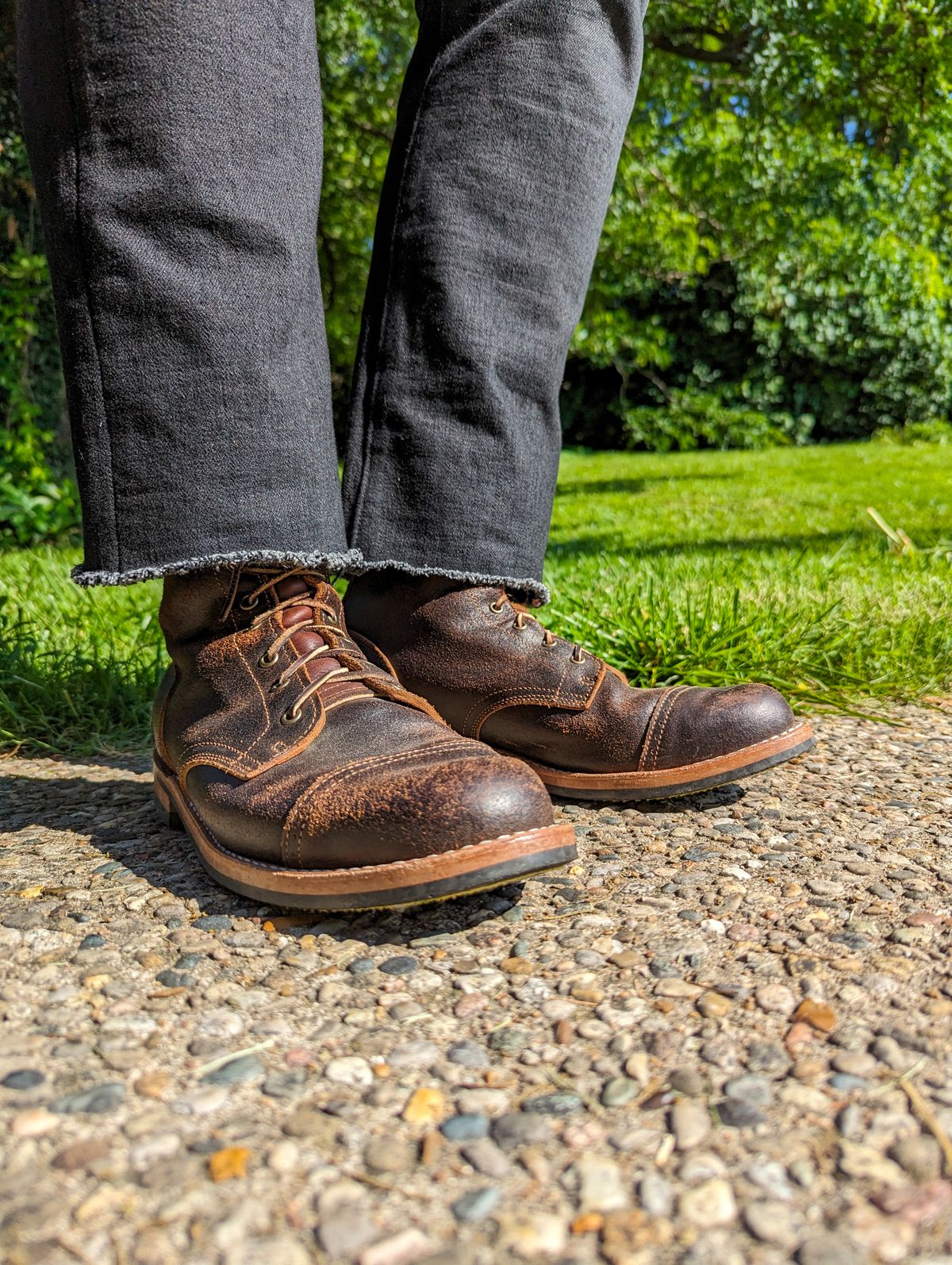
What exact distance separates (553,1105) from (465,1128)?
0.08 m

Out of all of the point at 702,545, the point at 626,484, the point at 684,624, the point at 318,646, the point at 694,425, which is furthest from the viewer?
the point at 694,425

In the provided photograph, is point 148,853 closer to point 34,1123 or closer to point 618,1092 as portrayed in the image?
point 34,1123

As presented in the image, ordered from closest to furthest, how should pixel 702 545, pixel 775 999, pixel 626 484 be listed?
pixel 775 999 → pixel 702 545 → pixel 626 484

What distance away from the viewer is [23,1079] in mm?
883

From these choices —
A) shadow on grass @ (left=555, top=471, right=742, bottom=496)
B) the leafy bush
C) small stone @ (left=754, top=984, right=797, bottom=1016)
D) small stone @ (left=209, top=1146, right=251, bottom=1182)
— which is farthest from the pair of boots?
the leafy bush

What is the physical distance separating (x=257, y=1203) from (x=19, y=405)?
211 inches

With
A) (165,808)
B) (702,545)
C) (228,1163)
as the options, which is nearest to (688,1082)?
(228,1163)

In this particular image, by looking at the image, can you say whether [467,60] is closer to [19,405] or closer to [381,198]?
[381,198]

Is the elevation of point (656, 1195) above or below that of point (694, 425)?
above

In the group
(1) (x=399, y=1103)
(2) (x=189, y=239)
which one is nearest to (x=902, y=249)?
(2) (x=189, y=239)

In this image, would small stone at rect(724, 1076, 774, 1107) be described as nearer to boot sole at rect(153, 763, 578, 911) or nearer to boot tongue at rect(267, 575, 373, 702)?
boot sole at rect(153, 763, 578, 911)

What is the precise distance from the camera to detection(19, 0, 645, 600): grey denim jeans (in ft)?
3.93

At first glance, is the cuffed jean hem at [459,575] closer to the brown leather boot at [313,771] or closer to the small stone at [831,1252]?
the brown leather boot at [313,771]

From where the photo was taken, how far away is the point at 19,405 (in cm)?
539
